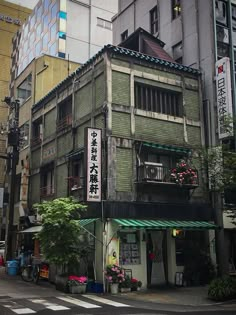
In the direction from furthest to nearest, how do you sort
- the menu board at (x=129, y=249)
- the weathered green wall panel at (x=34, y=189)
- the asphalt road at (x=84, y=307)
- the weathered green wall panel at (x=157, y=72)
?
the weathered green wall panel at (x=34, y=189), the weathered green wall panel at (x=157, y=72), the menu board at (x=129, y=249), the asphalt road at (x=84, y=307)

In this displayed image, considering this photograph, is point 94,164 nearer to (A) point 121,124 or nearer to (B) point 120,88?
(A) point 121,124

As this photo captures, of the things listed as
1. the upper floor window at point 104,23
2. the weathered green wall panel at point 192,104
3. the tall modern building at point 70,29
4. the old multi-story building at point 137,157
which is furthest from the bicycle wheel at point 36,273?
the upper floor window at point 104,23

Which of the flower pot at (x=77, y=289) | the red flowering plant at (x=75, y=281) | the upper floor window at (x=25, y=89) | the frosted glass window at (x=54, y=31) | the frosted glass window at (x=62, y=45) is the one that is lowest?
the flower pot at (x=77, y=289)

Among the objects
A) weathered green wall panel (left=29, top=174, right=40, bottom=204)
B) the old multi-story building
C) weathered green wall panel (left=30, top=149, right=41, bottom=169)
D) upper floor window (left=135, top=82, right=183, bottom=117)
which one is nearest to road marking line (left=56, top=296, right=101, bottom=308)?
the old multi-story building

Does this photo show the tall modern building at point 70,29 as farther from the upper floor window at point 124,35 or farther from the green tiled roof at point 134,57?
the green tiled roof at point 134,57

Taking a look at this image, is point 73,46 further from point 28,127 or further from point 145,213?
point 145,213

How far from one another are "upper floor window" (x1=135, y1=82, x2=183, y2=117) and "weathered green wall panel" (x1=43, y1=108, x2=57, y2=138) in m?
6.41

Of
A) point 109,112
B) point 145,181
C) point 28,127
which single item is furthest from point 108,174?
point 28,127

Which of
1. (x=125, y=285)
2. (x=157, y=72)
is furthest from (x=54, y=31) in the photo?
(x=125, y=285)

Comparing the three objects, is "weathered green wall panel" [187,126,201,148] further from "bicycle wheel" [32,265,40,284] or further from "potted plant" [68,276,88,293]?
"bicycle wheel" [32,265,40,284]

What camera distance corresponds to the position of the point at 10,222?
24781 mm

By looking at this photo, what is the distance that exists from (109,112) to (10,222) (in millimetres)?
10805

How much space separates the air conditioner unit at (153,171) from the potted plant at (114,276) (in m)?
4.35

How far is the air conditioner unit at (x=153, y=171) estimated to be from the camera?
1856cm
